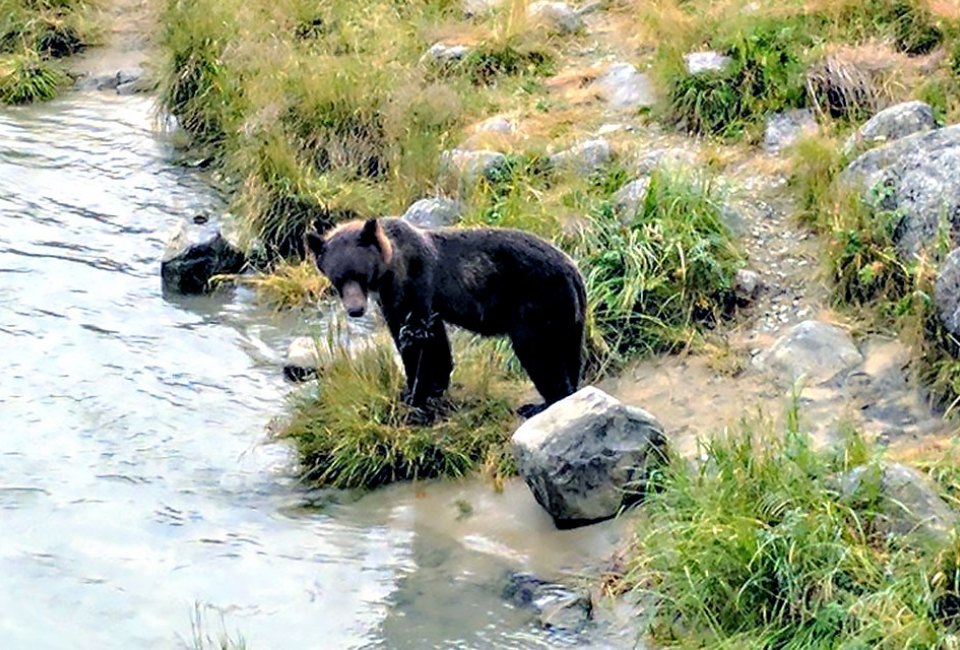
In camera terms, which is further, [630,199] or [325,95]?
[325,95]

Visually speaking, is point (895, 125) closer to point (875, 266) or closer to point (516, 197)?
point (875, 266)

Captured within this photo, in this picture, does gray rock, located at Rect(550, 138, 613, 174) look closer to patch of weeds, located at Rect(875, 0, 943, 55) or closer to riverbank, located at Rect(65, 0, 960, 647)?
riverbank, located at Rect(65, 0, 960, 647)

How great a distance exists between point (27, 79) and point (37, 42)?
0.77 meters

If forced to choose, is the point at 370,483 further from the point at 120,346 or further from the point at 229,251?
the point at 229,251

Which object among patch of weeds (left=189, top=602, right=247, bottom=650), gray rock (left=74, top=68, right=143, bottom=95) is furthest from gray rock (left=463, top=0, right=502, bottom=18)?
patch of weeds (left=189, top=602, right=247, bottom=650)

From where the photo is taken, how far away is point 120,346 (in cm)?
975

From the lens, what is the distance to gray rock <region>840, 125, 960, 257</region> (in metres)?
8.47

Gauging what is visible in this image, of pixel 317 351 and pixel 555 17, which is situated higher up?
pixel 555 17

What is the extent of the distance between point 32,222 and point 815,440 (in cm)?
642

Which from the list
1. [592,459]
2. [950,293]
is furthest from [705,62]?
[592,459]

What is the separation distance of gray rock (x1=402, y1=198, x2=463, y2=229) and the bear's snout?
2.15m

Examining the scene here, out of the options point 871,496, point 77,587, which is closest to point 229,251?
point 77,587

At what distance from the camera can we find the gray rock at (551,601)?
676 centimetres

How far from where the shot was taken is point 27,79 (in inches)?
549
